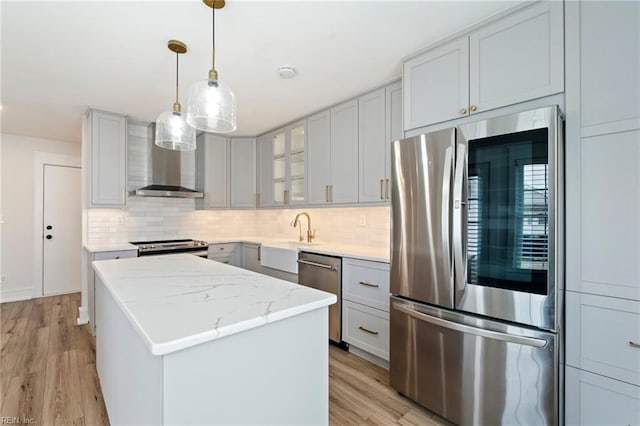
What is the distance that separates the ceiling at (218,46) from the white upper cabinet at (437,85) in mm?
113

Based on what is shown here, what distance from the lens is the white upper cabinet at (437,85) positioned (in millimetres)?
1881

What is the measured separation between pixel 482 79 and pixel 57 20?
8.33 feet

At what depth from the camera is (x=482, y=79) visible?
70.4 inches

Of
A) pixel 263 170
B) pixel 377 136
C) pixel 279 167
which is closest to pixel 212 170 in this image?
pixel 263 170

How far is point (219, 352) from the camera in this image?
95 cm

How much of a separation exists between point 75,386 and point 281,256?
1.92m

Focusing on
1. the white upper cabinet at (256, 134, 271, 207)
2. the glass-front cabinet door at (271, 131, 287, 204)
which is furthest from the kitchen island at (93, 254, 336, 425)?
the white upper cabinet at (256, 134, 271, 207)

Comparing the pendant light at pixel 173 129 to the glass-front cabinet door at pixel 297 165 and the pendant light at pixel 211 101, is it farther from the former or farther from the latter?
the glass-front cabinet door at pixel 297 165

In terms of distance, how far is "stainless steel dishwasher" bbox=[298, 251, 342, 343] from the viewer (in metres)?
2.74

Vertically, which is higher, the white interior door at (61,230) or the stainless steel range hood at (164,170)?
the stainless steel range hood at (164,170)

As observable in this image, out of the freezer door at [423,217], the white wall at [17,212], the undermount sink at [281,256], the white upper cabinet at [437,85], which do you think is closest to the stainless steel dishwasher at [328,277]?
the undermount sink at [281,256]

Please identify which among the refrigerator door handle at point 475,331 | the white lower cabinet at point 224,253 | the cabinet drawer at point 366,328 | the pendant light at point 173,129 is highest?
the pendant light at point 173,129

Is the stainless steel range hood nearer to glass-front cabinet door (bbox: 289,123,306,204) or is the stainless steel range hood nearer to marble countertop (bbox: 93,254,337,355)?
glass-front cabinet door (bbox: 289,123,306,204)

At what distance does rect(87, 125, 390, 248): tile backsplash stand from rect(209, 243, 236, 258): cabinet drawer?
587mm
